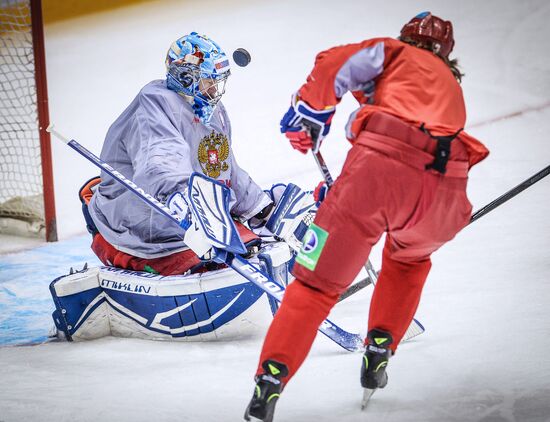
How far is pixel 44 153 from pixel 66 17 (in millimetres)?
1604

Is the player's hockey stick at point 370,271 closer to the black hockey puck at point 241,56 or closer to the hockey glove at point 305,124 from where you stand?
the hockey glove at point 305,124

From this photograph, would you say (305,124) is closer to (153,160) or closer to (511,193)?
(153,160)

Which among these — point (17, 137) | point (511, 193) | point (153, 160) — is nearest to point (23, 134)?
point (17, 137)

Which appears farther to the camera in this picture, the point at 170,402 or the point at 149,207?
the point at 149,207

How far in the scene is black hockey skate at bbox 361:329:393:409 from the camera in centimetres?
189

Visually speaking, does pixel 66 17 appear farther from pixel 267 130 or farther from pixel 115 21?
pixel 267 130

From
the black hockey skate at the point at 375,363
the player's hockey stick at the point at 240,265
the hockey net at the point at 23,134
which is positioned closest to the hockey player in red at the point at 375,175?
the black hockey skate at the point at 375,363

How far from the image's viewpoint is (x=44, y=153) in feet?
13.0

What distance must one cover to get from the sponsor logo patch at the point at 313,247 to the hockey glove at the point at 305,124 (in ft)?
0.75

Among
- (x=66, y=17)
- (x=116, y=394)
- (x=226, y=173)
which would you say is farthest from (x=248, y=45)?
(x=116, y=394)

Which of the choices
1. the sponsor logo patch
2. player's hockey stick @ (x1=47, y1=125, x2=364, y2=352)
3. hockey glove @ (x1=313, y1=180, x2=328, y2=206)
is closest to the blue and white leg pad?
player's hockey stick @ (x1=47, y1=125, x2=364, y2=352)

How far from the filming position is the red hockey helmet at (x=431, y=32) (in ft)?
6.05

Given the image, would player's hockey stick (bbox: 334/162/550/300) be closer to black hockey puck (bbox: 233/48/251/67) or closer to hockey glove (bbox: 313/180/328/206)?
hockey glove (bbox: 313/180/328/206)

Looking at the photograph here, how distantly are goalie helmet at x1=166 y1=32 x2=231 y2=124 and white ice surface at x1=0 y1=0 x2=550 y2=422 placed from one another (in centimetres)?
78
